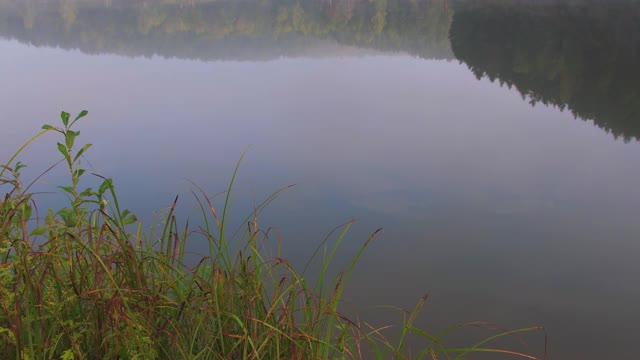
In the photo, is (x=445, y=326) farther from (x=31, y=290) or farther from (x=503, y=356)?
(x=31, y=290)

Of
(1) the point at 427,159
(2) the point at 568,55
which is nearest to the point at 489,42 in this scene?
(2) the point at 568,55

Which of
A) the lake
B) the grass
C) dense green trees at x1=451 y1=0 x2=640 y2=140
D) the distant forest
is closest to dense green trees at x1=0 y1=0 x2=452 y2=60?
the distant forest

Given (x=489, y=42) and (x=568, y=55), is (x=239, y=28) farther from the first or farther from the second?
(x=568, y=55)

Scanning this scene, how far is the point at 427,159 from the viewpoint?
535 inches

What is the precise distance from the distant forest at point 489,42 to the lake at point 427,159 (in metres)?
→ 0.25

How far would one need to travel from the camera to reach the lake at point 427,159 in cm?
711

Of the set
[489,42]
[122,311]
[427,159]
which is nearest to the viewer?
[122,311]

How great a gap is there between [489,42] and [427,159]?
31.4 m

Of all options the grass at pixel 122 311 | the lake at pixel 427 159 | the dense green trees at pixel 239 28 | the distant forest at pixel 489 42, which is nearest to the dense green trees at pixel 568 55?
the distant forest at pixel 489 42

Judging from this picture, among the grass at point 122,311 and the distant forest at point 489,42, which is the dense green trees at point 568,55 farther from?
the grass at point 122,311

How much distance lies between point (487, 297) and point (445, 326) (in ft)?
3.17

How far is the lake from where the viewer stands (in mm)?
7105

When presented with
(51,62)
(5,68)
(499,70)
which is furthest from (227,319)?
(51,62)

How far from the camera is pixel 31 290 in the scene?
284cm
